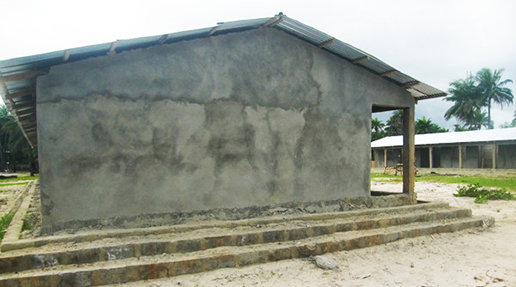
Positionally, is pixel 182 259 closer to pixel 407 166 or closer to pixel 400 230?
pixel 400 230

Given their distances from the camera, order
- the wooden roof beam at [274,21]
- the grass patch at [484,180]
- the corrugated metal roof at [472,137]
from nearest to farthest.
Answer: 1. the wooden roof beam at [274,21]
2. the grass patch at [484,180]
3. the corrugated metal roof at [472,137]

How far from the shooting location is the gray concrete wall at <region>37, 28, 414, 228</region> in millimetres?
5445

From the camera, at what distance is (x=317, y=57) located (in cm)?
750

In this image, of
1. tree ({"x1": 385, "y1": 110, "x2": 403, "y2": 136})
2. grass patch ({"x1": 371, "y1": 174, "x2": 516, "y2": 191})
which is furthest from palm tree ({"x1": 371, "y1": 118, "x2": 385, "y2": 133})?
grass patch ({"x1": 371, "y1": 174, "x2": 516, "y2": 191})

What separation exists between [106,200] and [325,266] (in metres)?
3.49

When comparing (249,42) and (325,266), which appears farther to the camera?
(249,42)

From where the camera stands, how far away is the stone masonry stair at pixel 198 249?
4457mm

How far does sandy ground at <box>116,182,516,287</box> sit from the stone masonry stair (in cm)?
15

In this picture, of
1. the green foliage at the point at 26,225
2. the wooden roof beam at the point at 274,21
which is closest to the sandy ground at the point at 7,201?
the green foliage at the point at 26,225

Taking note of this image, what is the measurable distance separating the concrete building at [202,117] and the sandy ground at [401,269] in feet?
5.28

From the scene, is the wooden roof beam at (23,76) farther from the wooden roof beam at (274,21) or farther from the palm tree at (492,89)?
the palm tree at (492,89)

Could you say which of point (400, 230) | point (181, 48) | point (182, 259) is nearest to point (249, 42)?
point (181, 48)

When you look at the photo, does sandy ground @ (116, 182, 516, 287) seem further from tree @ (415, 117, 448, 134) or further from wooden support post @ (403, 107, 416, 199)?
→ tree @ (415, 117, 448, 134)

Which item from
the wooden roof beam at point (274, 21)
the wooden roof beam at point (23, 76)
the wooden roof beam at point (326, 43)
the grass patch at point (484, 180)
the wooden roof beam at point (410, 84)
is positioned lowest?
the grass patch at point (484, 180)
